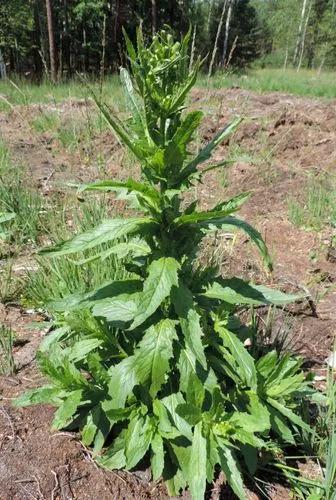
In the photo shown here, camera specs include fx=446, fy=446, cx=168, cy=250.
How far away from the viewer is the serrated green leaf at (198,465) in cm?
165

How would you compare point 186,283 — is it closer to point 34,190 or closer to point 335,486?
point 335,486

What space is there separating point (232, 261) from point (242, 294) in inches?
74.5

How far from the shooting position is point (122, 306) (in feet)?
6.01

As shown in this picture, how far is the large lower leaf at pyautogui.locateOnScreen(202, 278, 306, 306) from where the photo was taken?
1.77 meters

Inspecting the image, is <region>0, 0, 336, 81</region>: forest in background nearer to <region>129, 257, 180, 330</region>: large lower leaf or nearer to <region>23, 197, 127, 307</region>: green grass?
<region>23, 197, 127, 307</region>: green grass

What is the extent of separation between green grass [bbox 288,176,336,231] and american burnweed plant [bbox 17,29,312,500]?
278 cm

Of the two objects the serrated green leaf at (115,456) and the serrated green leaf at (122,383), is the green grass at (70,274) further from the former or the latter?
the serrated green leaf at (115,456)

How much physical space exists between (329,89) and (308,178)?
331 inches

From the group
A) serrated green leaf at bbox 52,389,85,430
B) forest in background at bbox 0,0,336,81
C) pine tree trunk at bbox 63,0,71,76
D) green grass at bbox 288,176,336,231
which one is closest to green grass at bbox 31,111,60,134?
forest in background at bbox 0,0,336,81

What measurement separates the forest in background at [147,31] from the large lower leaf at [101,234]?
1.12 m

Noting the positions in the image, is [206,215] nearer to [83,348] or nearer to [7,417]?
[83,348]

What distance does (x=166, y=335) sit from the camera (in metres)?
1.70

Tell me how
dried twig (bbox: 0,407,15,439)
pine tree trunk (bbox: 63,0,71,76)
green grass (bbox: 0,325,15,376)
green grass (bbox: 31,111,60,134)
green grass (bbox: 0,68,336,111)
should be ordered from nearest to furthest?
1. dried twig (bbox: 0,407,15,439)
2. green grass (bbox: 0,325,15,376)
3. green grass (bbox: 31,111,60,134)
4. green grass (bbox: 0,68,336,111)
5. pine tree trunk (bbox: 63,0,71,76)

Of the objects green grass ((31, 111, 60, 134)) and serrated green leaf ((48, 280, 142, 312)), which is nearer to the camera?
serrated green leaf ((48, 280, 142, 312))
